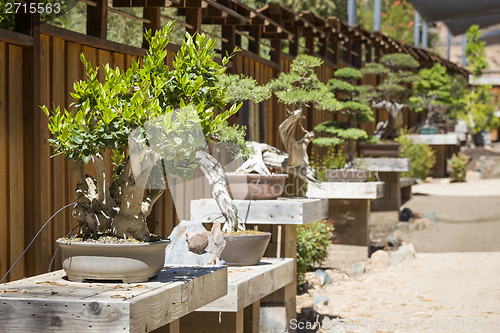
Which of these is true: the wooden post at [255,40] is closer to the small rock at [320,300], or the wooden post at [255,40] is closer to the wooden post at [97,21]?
the small rock at [320,300]

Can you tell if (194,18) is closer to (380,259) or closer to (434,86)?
(380,259)

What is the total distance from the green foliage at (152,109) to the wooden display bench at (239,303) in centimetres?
128

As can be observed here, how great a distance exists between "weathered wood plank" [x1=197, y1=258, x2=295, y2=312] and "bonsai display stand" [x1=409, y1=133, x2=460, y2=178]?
42.5ft

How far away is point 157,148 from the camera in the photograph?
124 inches

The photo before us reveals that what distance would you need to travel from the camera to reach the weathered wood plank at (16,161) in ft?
13.4

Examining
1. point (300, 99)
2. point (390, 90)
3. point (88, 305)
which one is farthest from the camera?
point (390, 90)

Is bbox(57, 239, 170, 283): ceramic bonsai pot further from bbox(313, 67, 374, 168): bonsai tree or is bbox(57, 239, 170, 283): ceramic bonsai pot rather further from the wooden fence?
bbox(313, 67, 374, 168): bonsai tree

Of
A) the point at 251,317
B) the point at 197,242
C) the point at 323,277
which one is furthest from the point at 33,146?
the point at 323,277

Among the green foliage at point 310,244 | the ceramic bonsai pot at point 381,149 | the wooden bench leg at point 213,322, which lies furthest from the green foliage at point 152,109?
the ceramic bonsai pot at point 381,149

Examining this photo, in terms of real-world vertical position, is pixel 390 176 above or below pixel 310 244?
above

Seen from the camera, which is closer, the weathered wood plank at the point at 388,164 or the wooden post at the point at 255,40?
the wooden post at the point at 255,40

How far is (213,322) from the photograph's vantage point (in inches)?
183

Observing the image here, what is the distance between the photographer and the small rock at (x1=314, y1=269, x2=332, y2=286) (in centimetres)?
836

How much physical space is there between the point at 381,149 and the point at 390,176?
20.5 inches
